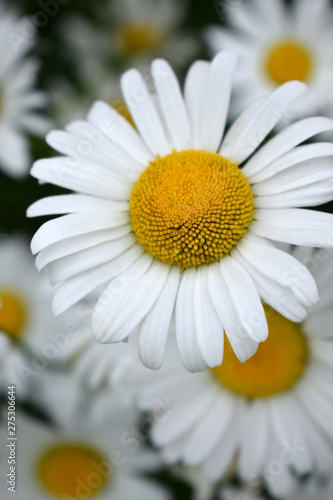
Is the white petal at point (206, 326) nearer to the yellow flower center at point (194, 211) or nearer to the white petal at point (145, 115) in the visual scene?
the yellow flower center at point (194, 211)

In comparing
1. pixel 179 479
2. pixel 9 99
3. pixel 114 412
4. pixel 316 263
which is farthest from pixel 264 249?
pixel 9 99

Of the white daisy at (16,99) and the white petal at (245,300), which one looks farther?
the white daisy at (16,99)

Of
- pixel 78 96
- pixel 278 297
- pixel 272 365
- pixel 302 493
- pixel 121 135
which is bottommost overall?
pixel 302 493

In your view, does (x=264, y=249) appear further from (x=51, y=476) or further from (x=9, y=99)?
A: (x=9, y=99)

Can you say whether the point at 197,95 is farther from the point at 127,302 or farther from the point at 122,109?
the point at 122,109

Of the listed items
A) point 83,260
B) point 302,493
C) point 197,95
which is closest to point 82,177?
point 83,260

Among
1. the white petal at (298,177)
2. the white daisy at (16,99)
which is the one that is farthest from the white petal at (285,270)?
the white daisy at (16,99)
